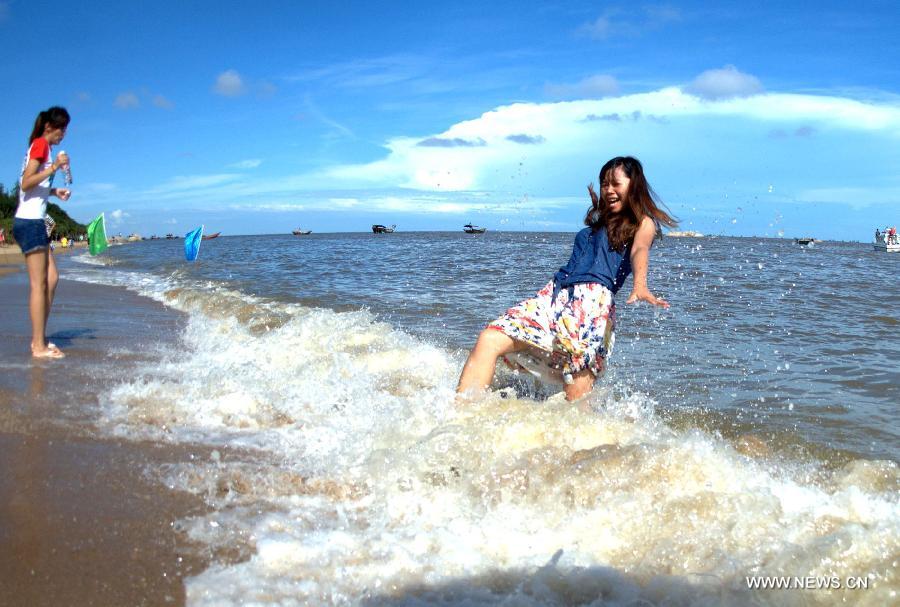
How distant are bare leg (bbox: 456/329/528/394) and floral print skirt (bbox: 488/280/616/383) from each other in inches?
2.1

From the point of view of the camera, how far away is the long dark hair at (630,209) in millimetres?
4207

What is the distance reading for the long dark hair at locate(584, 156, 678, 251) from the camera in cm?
421

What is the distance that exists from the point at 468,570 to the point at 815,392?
173 inches

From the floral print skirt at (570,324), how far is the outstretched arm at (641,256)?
23 cm

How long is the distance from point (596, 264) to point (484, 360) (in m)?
0.93

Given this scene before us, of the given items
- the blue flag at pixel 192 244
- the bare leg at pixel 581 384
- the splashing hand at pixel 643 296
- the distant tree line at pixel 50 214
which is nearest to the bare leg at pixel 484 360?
the bare leg at pixel 581 384

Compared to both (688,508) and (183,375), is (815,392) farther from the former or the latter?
(183,375)

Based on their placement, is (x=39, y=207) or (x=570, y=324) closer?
(x=570, y=324)

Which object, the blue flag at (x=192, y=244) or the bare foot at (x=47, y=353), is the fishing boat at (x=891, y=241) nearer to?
the blue flag at (x=192, y=244)

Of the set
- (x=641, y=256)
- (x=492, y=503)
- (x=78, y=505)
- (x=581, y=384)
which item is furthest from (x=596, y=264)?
(x=78, y=505)

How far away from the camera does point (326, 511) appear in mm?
3080

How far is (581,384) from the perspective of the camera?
4.41 metres

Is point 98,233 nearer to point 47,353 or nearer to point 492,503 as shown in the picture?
point 47,353

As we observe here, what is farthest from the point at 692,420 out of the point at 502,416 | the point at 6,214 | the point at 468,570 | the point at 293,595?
the point at 6,214
